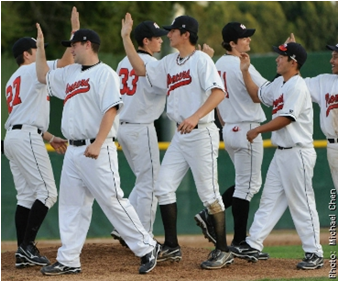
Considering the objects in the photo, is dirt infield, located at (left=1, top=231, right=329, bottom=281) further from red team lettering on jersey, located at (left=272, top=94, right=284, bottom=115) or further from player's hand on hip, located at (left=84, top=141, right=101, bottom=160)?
red team lettering on jersey, located at (left=272, top=94, right=284, bottom=115)

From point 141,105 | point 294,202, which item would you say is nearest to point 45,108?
point 141,105

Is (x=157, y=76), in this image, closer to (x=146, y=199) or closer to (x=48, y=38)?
(x=146, y=199)

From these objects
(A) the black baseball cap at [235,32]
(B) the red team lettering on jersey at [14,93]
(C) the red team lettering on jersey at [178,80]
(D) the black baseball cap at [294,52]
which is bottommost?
(B) the red team lettering on jersey at [14,93]

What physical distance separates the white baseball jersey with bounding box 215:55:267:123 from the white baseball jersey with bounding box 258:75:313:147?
1.54 feet

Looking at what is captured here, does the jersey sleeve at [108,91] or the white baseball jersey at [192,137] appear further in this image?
the white baseball jersey at [192,137]

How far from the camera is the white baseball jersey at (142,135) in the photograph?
736 centimetres

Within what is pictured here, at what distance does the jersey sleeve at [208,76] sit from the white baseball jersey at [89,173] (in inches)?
28.5

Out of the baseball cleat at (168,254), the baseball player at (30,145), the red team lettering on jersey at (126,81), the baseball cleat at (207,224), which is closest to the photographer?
the baseball cleat at (168,254)

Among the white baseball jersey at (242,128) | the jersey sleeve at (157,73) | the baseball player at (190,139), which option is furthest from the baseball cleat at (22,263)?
the white baseball jersey at (242,128)

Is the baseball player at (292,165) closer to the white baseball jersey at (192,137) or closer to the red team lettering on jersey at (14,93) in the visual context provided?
the white baseball jersey at (192,137)

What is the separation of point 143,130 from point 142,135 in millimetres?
48

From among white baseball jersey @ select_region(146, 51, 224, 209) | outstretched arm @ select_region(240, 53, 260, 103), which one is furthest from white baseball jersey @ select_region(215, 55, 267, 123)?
white baseball jersey @ select_region(146, 51, 224, 209)

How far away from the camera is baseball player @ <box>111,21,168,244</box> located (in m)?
7.36

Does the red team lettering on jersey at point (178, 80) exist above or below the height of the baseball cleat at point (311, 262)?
above
